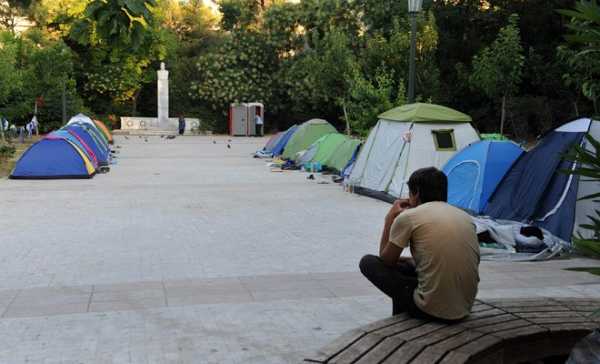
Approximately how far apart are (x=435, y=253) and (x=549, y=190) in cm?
602

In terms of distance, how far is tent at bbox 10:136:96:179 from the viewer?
16.3m

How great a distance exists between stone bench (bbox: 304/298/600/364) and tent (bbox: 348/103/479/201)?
343 inches

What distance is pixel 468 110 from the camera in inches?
1280

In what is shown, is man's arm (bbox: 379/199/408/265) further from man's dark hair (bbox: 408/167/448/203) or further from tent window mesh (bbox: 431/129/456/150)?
tent window mesh (bbox: 431/129/456/150)

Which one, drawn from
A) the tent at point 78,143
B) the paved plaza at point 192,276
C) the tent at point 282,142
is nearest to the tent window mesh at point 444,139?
the paved plaza at point 192,276

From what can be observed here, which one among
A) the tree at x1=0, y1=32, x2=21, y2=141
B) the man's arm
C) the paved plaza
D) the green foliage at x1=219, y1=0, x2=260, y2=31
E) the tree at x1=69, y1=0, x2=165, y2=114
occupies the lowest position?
the paved plaza

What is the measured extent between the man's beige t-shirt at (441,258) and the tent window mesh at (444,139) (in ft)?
30.2

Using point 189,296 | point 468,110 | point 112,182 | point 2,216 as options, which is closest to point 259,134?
point 468,110

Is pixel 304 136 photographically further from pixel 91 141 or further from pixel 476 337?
pixel 476 337

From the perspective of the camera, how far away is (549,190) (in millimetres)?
9398

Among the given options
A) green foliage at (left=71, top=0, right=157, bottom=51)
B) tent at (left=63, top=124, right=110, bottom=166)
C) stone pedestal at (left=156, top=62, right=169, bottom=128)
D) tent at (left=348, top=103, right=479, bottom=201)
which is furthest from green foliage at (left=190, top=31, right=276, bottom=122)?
green foliage at (left=71, top=0, right=157, bottom=51)

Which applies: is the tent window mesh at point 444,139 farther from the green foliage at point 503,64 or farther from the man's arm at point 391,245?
the man's arm at point 391,245

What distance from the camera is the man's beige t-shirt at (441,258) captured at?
4020 millimetres

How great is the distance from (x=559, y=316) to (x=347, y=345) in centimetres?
147
